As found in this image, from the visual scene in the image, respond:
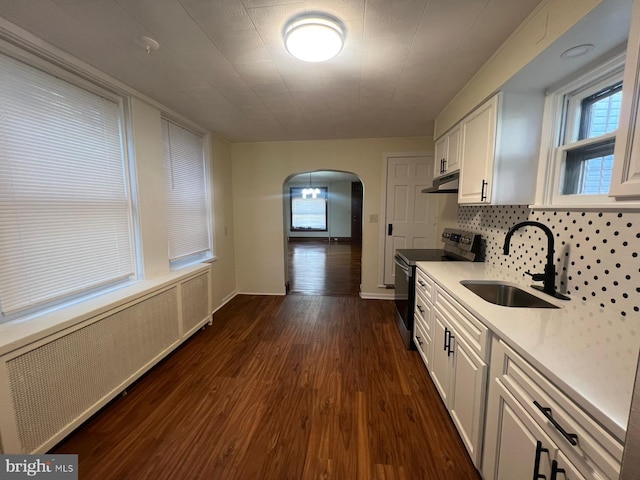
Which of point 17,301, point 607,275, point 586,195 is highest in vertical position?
point 586,195

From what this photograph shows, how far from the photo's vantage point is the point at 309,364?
7.75 ft

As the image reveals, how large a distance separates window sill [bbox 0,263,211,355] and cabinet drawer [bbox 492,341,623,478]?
7.36ft

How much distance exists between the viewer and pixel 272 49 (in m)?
1.66

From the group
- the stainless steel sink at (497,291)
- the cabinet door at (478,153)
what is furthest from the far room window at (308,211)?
the stainless steel sink at (497,291)

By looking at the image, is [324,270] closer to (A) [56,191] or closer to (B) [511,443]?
(A) [56,191]

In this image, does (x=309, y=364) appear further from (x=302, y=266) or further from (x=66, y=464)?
(x=302, y=266)

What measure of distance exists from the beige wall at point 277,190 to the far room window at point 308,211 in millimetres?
5857

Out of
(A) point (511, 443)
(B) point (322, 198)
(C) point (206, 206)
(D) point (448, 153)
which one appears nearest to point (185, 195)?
(C) point (206, 206)

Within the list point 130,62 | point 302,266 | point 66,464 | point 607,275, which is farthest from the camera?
point 302,266

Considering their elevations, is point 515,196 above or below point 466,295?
above

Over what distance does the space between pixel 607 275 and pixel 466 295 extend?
0.62 meters

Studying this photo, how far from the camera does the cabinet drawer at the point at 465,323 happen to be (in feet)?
4.09

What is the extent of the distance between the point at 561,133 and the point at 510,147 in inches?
10.9

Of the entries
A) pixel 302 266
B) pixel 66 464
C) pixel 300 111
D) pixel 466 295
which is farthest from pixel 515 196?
pixel 302 266
